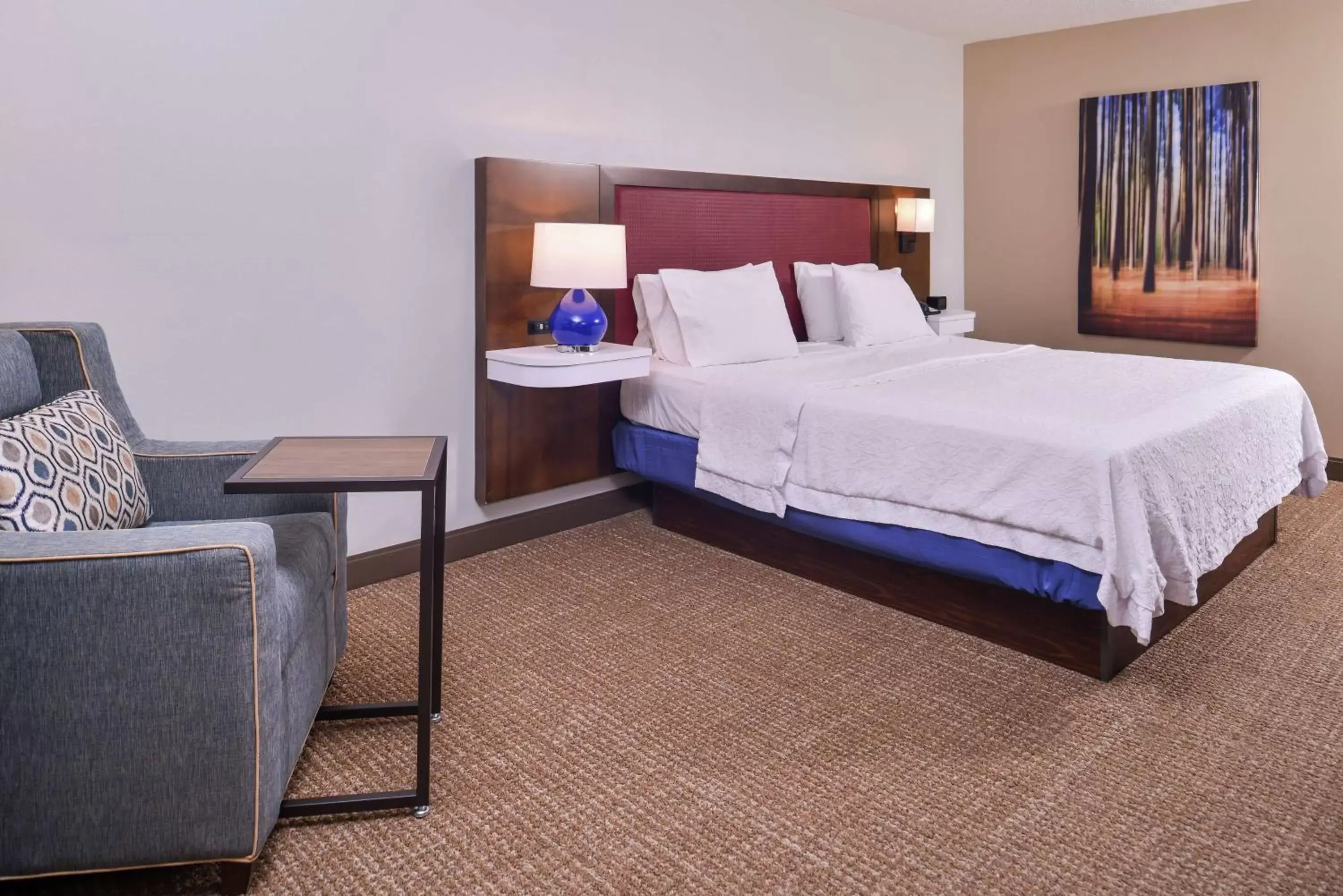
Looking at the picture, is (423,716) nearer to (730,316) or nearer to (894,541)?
(894,541)

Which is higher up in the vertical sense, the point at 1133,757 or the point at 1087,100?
the point at 1087,100

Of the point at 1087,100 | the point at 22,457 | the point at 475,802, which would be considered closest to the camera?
the point at 22,457

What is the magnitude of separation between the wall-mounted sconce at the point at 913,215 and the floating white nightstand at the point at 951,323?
0.46 metres

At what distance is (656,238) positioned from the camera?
4133mm

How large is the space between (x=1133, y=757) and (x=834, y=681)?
29.0 inches

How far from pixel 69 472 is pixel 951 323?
4.25 m

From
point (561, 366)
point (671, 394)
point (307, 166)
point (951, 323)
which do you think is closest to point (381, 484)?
point (561, 366)

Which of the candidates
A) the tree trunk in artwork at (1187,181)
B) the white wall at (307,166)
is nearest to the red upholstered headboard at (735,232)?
the white wall at (307,166)

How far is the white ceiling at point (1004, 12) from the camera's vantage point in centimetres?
475

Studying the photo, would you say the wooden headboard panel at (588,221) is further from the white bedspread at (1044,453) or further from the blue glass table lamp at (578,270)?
the white bedspread at (1044,453)

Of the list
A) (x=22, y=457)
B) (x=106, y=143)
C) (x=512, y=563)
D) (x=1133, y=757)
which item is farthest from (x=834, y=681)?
(x=106, y=143)

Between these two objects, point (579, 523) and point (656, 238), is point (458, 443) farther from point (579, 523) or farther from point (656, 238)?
point (656, 238)

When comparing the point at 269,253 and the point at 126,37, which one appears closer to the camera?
the point at 126,37

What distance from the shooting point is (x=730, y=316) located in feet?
13.0
